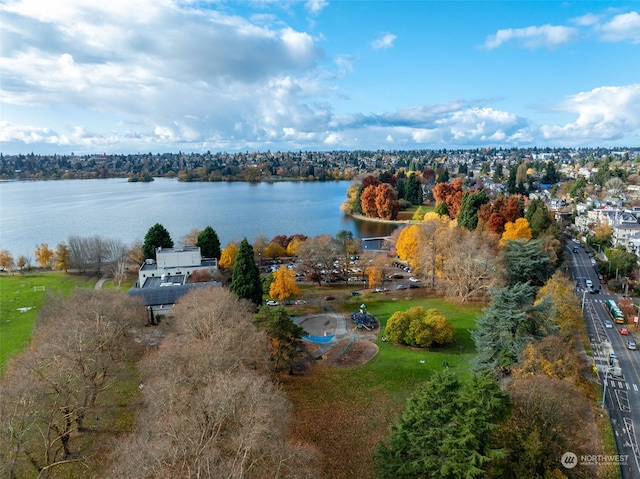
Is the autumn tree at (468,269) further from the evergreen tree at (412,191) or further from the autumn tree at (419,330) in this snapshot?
the evergreen tree at (412,191)

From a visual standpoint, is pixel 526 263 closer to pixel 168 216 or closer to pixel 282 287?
pixel 282 287

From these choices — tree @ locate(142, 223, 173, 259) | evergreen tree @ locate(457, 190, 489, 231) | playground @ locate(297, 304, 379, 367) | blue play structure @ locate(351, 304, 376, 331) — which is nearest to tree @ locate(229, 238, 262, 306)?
playground @ locate(297, 304, 379, 367)

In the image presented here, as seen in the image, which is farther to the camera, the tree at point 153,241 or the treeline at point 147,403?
the tree at point 153,241

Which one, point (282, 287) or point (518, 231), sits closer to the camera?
point (282, 287)

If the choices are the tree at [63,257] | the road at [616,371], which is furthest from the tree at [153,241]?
the road at [616,371]

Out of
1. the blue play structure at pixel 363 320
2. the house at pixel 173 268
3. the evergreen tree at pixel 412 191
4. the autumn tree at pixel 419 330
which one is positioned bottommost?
the blue play structure at pixel 363 320

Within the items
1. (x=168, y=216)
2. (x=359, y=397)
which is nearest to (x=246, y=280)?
(x=359, y=397)

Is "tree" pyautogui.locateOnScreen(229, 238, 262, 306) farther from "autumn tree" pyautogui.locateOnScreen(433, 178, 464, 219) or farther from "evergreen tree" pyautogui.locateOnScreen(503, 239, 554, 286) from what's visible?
"autumn tree" pyautogui.locateOnScreen(433, 178, 464, 219)

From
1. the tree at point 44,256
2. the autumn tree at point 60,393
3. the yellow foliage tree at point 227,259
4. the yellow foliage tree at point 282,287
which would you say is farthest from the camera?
the tree at point 44,256
